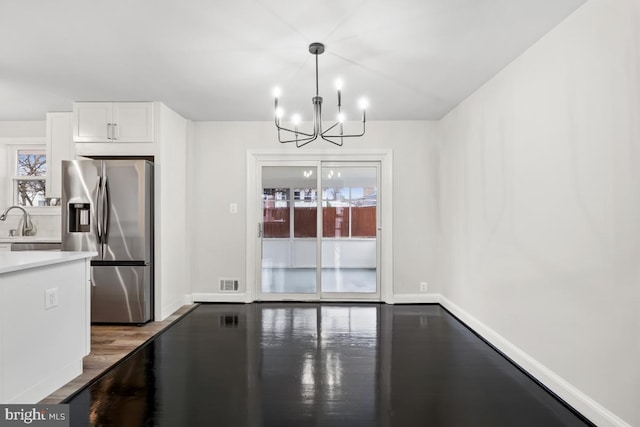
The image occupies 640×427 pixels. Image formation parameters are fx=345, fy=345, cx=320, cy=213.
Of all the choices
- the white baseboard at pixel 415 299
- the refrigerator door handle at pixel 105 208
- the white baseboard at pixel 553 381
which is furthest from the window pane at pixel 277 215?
the white baseboard at pixel 553 381

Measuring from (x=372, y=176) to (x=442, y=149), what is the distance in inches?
38.1

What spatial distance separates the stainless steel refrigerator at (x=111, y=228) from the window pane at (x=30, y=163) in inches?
67.4

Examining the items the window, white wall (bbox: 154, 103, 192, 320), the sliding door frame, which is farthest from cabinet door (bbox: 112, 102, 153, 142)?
the window

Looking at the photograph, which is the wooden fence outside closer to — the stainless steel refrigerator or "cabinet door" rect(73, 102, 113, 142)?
the stainless steel refrigerator

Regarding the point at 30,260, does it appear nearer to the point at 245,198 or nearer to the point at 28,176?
the point at 245,198

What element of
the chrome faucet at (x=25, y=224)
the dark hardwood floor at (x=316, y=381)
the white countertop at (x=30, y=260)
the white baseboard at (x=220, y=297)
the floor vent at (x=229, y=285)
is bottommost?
the dark hardwood floor at (x=316, y=381)

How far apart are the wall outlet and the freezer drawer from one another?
1507 millimetres

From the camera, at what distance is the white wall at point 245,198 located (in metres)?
4.63

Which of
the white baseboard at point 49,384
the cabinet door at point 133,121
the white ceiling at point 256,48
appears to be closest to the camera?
the white baseboard at point 49,384

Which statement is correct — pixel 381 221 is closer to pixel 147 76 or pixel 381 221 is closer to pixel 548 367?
pixel 548 367

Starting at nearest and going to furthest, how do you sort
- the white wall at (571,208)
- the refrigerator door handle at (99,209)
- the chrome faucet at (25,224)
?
the white wall at (571,208), the refrigerator door handle at (99,209), the chrome faucet at (25,224)

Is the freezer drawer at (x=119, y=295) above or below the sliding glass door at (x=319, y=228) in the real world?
below

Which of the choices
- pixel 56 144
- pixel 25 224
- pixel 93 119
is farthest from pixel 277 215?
pixel 25 224

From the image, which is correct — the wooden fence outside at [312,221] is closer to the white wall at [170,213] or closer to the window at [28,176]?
the white wall at [170,213]
